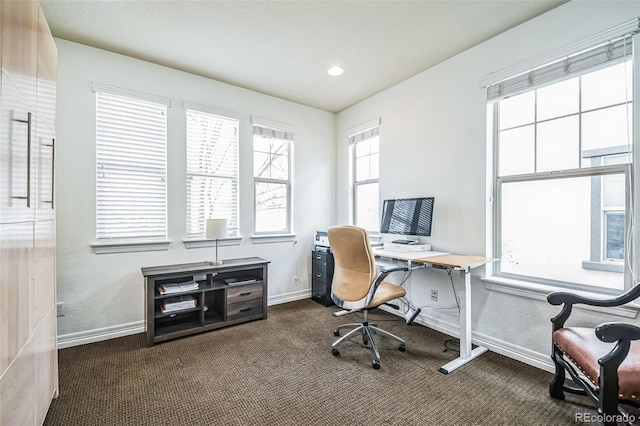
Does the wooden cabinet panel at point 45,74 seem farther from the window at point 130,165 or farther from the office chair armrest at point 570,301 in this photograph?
the office chair armrest at point 570,301

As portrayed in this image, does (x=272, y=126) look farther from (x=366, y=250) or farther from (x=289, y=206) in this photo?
(x=366, y=250)

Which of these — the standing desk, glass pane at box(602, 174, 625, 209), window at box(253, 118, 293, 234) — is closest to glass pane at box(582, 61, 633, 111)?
glass pane at box(602, 174, 625, 209)

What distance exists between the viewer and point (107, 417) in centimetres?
165

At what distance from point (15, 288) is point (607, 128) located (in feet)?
11.5

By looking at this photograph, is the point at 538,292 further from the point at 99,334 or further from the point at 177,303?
the point at 99,334

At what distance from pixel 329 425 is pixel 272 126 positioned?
3315 mm

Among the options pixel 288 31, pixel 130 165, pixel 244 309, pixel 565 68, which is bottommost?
pixel 244 309

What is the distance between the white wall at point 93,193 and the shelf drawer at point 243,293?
53 cm

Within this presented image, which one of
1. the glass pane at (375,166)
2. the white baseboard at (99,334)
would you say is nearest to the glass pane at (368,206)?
the glass pane at (375,166)

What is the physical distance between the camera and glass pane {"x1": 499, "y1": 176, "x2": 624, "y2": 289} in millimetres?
2086

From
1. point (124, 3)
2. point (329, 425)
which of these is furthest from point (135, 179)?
point (329, 425)

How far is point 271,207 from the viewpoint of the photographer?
12.7ft

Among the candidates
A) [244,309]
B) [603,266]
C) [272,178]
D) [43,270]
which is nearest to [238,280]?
[244,309]

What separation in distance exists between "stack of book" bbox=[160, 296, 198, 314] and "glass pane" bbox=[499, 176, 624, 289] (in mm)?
2975
